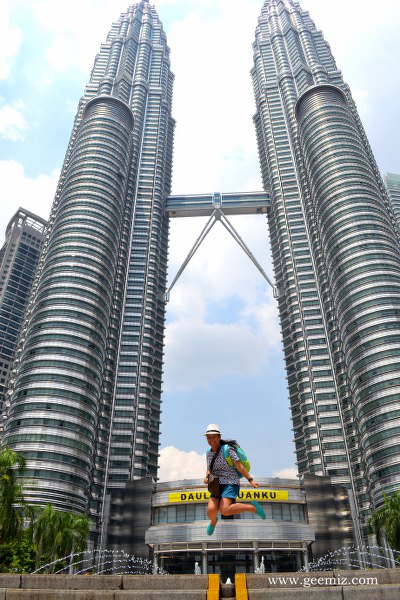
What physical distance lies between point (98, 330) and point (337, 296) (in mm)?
56275

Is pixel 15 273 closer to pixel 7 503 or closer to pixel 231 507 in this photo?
pixel 7 503

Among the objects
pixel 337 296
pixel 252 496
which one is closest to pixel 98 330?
pixel 252 496

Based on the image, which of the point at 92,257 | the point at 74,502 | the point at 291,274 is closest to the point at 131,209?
the point at 92,257

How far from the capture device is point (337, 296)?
108 metres

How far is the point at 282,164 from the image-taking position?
16288 cm

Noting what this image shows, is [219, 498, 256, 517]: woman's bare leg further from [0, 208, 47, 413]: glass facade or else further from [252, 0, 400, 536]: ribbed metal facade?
[0, 208, 47, 413]: glass facade

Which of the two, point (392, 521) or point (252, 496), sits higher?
point (252, 496)

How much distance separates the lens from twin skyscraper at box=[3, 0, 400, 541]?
291ft

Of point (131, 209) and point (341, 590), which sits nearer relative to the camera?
point (341, 590)

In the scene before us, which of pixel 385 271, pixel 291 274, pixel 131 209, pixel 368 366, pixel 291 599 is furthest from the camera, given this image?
pixel 131 209

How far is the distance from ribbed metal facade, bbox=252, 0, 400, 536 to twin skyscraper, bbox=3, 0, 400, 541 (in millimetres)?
345

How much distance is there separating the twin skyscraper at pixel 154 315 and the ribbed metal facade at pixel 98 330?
0.35m

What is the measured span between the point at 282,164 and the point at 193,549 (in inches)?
5105

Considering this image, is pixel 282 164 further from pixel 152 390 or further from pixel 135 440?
pixel 135 440
